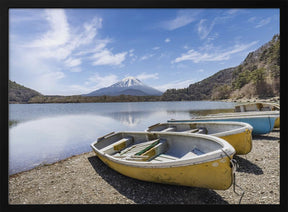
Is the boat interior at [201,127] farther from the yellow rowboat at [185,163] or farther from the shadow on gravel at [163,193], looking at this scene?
the shadow on gravel at [163,193]

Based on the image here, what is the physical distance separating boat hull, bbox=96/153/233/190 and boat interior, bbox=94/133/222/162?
0.50 metres

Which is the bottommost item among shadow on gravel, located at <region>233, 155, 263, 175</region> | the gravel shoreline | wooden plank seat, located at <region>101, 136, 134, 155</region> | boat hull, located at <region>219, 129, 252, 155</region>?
the gravel shoreline

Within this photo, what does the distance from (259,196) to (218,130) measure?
242cm

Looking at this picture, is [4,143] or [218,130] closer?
[4,143]

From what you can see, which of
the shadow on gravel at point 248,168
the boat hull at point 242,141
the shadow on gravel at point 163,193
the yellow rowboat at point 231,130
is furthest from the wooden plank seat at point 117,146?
the shadow on gravel at point 248,168

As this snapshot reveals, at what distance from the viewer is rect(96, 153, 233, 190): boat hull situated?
6.77 feet

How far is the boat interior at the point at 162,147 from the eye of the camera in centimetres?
299

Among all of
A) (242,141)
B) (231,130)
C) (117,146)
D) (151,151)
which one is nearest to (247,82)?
(231,130)

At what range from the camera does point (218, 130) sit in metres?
4.71

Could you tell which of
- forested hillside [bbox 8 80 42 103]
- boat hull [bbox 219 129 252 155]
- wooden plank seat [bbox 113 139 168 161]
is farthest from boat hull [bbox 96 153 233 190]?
forested hillside [bbox 8 80 42 103]

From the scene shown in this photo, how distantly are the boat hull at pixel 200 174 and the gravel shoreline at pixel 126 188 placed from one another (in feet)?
1.00

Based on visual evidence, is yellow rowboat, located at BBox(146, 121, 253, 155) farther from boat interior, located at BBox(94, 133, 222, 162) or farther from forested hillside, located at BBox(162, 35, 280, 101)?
forested hillside, located at BBox(162, 35, 280, 101)
